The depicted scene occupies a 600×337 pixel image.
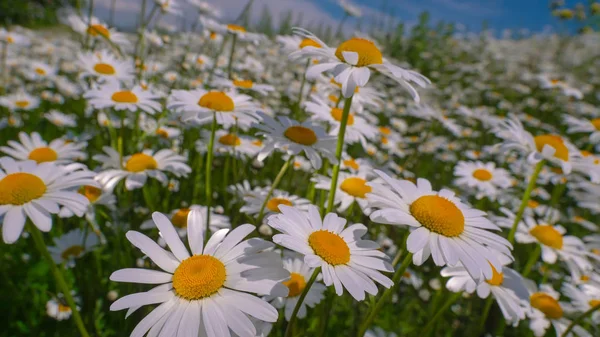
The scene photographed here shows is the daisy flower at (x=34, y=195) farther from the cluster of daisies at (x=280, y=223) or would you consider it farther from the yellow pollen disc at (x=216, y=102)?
the yellow pollen disc at (x=216, y=102)

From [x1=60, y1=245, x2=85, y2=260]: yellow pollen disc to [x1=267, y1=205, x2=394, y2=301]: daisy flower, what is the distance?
5.14ft

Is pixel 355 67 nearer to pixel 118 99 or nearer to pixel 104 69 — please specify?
pixel 118 99

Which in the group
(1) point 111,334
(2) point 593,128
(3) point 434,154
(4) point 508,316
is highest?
(2) point 593,128

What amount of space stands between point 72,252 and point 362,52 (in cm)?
204

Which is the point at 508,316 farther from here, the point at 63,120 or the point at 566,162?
the point at 63,120

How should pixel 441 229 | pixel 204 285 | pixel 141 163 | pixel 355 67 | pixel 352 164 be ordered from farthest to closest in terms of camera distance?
pixel 352 164, pixel 141 163, pixel 355 67, pixel 441 229, pixel 204 285

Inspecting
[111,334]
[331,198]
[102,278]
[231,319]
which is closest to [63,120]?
→ [102,278]

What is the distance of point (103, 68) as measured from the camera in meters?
2.89

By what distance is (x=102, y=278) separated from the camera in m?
2.61

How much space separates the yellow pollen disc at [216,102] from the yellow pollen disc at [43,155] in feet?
3.22

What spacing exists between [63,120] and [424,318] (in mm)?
5028

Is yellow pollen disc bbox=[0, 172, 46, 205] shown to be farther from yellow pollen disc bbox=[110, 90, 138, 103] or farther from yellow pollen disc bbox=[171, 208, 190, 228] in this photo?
yellow pollen disc bbox=[110, 90, 138, 103]

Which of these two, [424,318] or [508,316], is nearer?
[508,316]

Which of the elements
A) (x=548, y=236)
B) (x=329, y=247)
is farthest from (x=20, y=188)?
(x=548, y=236)
